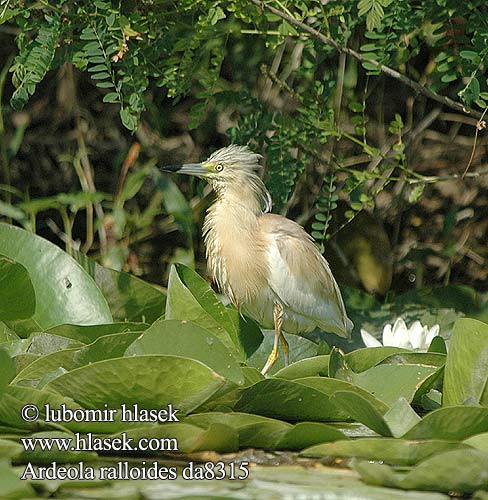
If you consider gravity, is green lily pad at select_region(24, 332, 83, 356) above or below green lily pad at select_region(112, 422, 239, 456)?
above

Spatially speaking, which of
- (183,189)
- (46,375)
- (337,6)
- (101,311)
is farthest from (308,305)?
(183,189)

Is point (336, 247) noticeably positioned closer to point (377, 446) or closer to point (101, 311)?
point (101, 311)

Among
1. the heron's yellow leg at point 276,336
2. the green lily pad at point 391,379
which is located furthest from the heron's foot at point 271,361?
the green lily pad at point 391,379

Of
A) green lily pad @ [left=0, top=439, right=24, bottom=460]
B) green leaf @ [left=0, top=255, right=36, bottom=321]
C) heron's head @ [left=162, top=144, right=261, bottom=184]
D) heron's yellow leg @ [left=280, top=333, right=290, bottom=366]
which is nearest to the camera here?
green lily pad @ [left=0, top=439, right=24, bottom=460]

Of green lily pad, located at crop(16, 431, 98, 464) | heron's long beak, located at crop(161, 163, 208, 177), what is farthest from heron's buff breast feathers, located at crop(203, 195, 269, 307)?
green lily pad, located at crop(16, 431, 98, 464)

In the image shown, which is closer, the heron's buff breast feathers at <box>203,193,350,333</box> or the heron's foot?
the heron's foot

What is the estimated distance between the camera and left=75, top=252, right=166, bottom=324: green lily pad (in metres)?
2.67

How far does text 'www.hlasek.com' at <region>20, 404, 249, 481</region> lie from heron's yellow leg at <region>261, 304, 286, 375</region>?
715 mm

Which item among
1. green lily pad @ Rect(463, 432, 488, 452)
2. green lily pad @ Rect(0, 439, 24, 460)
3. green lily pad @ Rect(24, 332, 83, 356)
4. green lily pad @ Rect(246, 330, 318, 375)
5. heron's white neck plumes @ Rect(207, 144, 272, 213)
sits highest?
heron's white neck plumes @ Rect(207, 144, 272, 213)

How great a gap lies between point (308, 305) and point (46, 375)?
41.7 inches

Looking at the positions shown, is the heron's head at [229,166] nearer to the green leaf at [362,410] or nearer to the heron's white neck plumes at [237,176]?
the heron's white neck plumes at [237,176]

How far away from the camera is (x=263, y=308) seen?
2.84m

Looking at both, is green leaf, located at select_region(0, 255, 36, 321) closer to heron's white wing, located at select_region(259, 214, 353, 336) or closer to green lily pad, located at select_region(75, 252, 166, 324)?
green lily pad, located at select_region(75, 252, 166, 324)

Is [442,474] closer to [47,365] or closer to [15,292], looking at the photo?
[47,365]
